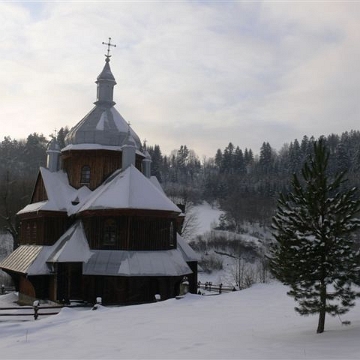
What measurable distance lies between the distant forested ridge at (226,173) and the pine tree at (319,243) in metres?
42.5

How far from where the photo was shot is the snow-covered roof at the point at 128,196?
2530 cm

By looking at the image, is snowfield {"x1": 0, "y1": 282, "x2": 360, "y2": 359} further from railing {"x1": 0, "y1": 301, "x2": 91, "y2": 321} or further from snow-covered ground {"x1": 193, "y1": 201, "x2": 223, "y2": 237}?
snow-covered ground {"x1": 193, "y1": 201, "x2": 223, "y2": 237}

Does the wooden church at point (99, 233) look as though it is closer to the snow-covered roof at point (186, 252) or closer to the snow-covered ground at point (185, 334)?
the snow-covered roof at point (186, 252)

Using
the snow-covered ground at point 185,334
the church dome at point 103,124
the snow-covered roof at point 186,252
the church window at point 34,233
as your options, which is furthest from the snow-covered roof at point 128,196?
the snow-covered ground at point 185,334

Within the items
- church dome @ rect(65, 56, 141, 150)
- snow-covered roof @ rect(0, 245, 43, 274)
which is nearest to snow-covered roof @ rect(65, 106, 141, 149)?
church dome @ rect(65, 56, 141, 150)

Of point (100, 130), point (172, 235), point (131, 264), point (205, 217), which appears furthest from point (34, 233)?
point (205, 217)

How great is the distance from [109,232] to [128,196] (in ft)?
7.78

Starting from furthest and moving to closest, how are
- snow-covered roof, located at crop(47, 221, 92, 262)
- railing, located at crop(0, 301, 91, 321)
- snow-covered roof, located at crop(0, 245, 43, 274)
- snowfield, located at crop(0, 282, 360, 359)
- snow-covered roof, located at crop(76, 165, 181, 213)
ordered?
snow-covered roof, located at crop(0, 245, 43, 274)
snow-covered roof, located at crop(76, 165, 181, 213)
snow-covered roof, located at crop(47, 221, 92, 262)
railing, located at crop(0, 301, 91, 321)
snowfield, located at crop(0, 282, 360, 359)

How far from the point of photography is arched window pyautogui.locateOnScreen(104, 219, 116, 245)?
2555 cm

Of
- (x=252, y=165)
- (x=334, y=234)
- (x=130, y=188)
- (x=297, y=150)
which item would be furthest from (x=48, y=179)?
(x=252, y=165)

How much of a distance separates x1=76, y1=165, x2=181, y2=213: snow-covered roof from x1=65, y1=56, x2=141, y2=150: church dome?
3.77 m

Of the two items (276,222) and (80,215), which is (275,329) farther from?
(80,215)

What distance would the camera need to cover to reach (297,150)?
122312mm

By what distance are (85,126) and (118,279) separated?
476 inches
